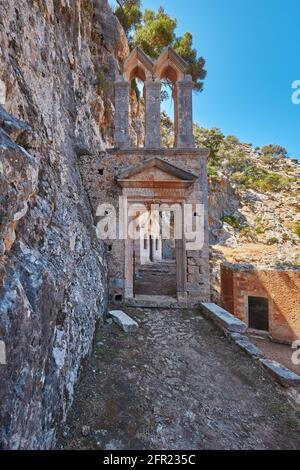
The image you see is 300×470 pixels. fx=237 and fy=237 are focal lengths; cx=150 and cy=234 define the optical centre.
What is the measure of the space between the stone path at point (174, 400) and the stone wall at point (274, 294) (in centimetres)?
624

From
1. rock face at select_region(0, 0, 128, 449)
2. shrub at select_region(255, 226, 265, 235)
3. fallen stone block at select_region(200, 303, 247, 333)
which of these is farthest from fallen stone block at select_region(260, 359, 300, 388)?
shrub at select_region(255, 226, 265, 235)

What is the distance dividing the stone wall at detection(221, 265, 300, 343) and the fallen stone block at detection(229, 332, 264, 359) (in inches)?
238

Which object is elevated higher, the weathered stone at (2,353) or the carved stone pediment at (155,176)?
the carved stone pediment at (155,176)

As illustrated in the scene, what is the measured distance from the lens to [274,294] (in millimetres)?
10523

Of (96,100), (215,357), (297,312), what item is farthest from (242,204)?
(215,357)

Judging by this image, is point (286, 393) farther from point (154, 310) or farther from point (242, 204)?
point (242, 204)

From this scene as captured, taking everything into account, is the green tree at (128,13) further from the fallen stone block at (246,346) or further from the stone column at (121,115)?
the fallen stone block at (246,346)

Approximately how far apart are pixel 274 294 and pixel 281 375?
23.0 feet

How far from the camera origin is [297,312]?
10188 millimetres

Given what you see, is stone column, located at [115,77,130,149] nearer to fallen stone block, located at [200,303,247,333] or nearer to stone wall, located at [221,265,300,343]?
fallen stone block, located at [200,303,247,333]

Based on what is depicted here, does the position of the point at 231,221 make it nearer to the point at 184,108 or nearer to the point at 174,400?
the point at 184,108

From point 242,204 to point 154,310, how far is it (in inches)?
1028

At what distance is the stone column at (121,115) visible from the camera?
285 inches

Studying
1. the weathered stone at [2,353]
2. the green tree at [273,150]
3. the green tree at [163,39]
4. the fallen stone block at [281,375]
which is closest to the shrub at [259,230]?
the green tree at [163,39]
